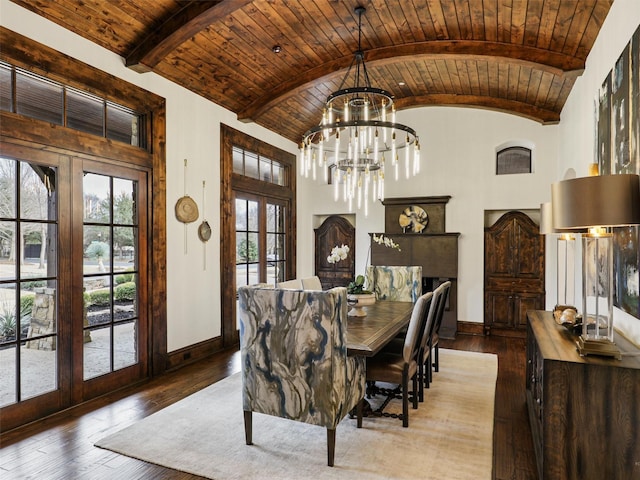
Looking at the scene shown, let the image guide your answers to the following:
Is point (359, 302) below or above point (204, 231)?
below

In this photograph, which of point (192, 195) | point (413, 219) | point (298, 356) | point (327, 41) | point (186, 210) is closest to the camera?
point (298, 356)

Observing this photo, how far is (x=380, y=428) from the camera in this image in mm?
3041

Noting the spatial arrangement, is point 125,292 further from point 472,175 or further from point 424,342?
point 472,175

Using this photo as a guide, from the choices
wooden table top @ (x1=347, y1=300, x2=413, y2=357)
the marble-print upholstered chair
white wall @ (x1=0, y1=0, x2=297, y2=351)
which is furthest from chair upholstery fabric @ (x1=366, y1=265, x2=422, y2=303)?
the marble-print upholstered chair

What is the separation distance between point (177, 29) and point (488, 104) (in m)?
4.54

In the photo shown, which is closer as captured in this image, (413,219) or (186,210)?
(186,210)

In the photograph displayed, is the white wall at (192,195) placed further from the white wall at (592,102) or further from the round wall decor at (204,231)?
the white wall at (592,102)

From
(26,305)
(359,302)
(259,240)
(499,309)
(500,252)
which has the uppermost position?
(259,240)

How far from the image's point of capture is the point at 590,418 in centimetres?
204

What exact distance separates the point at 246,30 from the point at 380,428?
12.2 feet

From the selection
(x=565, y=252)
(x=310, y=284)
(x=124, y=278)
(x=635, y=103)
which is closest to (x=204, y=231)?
(x=124, y=278)

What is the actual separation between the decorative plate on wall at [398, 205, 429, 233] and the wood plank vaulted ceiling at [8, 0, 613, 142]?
1959mm

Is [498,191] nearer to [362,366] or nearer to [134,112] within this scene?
[362,366]

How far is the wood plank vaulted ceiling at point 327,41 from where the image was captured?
11.5 feet
